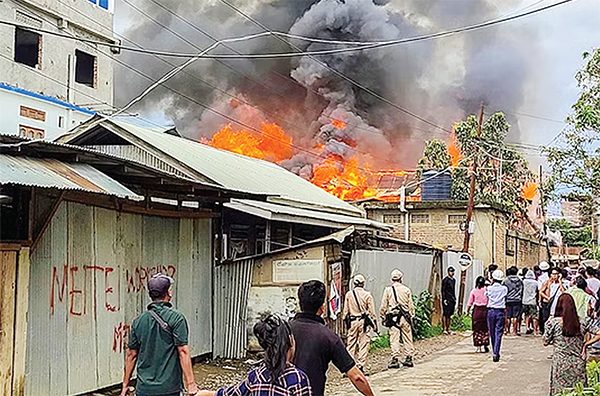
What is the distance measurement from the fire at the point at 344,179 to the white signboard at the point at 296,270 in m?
22.4

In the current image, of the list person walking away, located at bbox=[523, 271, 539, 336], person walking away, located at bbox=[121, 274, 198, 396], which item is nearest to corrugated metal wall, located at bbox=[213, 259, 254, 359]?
person walking away, located at bbox=[121, 274, 198, 396]

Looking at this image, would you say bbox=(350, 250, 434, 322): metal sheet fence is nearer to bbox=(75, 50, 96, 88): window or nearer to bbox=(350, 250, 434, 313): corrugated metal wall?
bbox=(350, 250, 434, 313): corrugated metal wall

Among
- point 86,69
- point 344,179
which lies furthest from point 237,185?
point 344,179

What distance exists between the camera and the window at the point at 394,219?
32.6 m

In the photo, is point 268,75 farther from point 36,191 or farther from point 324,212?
point 36,191

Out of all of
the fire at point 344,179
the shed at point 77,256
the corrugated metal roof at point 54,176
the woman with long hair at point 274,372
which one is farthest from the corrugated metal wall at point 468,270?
the woman with long hair at point 274,372

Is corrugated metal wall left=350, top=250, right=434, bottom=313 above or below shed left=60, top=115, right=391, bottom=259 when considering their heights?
below

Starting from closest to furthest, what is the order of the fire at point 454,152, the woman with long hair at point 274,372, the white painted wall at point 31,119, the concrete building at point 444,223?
the woman with long hair at point 274,372, the white painted wall at point 31,119, the concrete building at point 444,223, the fire at point 454,152

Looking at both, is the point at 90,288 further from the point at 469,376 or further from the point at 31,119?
the point at 31,119

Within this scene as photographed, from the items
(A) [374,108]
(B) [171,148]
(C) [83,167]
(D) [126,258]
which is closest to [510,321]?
(B) [171,148]

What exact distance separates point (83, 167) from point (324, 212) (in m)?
12.3

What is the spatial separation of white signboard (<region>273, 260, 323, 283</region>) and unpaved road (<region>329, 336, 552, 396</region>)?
2.06m

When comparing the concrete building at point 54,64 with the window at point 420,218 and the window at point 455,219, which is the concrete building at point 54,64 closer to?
the window at point 420,218

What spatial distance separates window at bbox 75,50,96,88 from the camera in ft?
105
